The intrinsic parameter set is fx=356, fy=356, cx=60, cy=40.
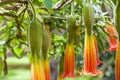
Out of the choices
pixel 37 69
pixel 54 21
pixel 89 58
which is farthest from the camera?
pixel 54 21

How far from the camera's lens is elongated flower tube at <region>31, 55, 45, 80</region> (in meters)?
0.63

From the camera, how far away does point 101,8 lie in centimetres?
98

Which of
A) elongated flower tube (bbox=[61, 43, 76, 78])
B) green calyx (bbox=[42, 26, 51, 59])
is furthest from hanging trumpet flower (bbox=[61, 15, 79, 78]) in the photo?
green calyx (bbox=[42, 26, 51, 59])

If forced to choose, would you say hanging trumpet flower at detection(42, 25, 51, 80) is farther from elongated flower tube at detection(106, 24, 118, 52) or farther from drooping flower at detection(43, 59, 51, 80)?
elongated flower tube at detection(106, 24, 118, 52)

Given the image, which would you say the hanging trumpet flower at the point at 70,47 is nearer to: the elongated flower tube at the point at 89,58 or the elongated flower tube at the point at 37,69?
the elongated flower tube at the point at 89,58

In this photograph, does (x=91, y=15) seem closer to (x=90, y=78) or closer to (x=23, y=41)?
(x=23, y=41)

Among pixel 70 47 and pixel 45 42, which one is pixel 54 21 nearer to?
pixel 70 47

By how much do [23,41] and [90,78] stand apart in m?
1.58

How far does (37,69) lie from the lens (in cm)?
65

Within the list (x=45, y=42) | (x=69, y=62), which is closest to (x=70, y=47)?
(x=69, y=62)

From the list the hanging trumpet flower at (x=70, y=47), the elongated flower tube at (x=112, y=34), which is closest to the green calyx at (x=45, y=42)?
the hanging trumpet flower at (x=70, y=47)

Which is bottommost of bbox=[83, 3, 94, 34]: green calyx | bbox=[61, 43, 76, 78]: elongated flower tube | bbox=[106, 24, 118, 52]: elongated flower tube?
bbox=[61, 43, 76, 78]: elongated flower tube

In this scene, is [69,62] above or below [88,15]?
below

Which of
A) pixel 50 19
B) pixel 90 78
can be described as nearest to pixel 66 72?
pixel 50 19
